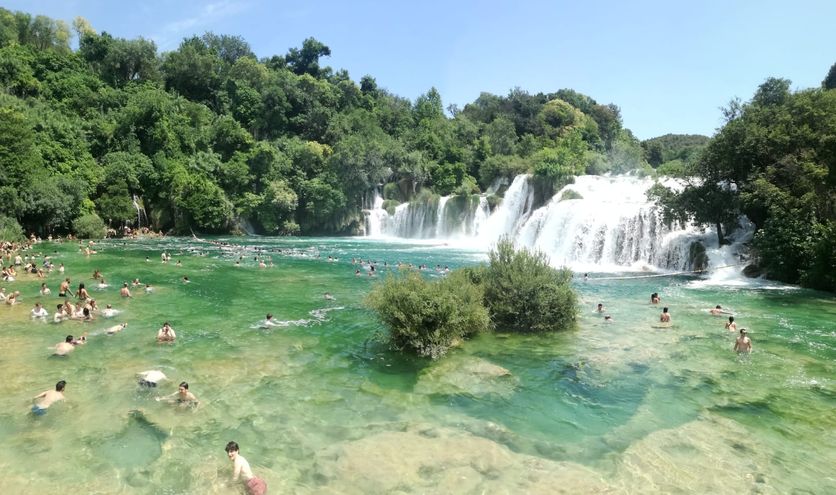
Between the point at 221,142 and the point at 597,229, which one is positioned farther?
the point at 221,142

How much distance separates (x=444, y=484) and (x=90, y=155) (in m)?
62.1

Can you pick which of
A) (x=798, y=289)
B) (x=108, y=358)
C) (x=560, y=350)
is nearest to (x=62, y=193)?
(x=108, y=358)

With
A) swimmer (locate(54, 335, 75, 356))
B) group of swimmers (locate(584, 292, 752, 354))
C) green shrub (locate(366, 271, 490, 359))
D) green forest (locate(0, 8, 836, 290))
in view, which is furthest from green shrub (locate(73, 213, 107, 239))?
group of swimmers (locate(584, 292, 752, 354))

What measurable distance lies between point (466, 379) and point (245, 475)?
6.05 m

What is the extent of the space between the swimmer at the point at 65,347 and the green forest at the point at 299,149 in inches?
1181

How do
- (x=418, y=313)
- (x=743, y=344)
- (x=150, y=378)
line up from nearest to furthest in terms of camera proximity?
(x=150, y=378) < (x=418, y=313) < (x=743, y=344)

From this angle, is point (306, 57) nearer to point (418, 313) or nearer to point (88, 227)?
point (88, 227)

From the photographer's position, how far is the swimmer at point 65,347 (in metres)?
14.2

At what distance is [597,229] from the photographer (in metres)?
34.4

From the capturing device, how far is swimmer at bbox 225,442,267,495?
7.64 m

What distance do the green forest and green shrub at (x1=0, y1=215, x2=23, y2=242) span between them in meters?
0.18

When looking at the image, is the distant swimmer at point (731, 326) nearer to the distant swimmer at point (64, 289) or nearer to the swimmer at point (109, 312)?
the swimmer at point (109, 312)

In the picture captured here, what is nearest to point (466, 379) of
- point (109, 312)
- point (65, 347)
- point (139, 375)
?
point (139, 375)

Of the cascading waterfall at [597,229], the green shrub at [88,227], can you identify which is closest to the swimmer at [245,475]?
the cascading waterfall at [597,229]
